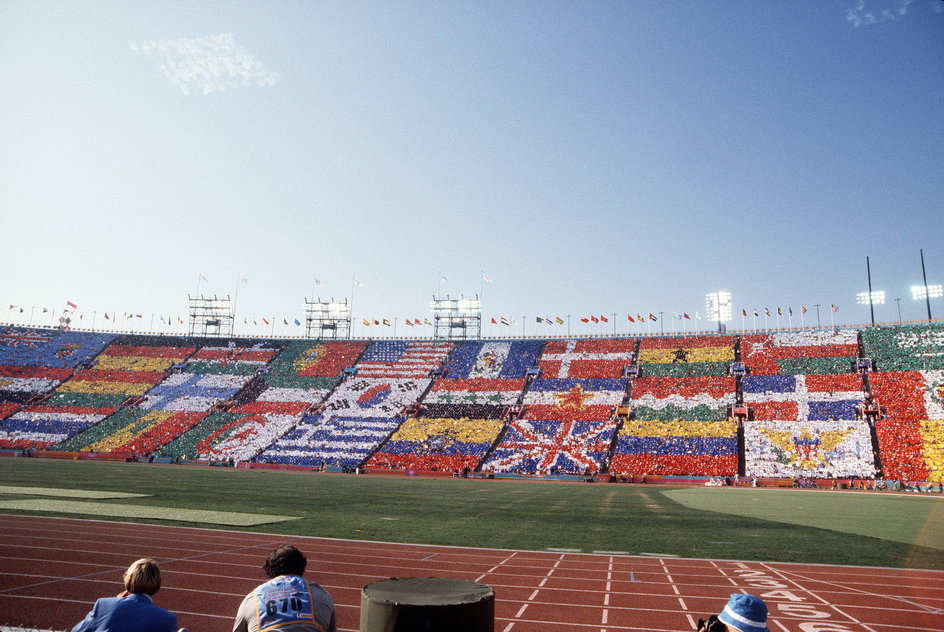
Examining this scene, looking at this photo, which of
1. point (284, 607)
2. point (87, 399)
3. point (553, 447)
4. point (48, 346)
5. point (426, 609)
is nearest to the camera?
point (426, 609)

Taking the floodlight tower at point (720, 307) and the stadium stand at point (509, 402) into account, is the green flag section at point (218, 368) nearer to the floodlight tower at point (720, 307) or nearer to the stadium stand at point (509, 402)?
the stadium stand at point (509, 402)

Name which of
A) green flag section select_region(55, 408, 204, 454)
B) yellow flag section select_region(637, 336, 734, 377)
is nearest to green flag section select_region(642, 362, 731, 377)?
yellow flag section select_region(637, 336, 734, 377)

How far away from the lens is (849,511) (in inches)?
1019

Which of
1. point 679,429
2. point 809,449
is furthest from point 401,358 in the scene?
point 809,449

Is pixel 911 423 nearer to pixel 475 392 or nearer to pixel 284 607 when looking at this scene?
pixel 475 392

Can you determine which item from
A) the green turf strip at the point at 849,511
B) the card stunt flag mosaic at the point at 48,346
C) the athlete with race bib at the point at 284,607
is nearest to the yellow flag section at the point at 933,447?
the green turf strip at the point at 849,511

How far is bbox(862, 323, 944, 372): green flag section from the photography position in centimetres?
5394

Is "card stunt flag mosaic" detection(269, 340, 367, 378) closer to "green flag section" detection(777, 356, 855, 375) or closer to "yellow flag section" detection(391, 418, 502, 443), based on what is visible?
"yellow flag section" detection(391, 418, 502, 443)

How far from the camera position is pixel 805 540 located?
17.3m

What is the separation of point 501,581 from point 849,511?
72.4 feet

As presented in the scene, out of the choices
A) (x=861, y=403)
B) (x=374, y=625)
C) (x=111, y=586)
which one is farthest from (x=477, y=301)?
(x=374, y=625)

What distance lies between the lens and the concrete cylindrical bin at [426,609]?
2.90m

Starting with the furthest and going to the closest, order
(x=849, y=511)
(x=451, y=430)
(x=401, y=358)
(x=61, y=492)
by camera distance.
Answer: (x=401, y=358) < (x=451, y=430) < (x=849, y=511) < (x=61, y=492)

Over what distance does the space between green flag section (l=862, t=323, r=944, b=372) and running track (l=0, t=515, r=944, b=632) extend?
51591mm
